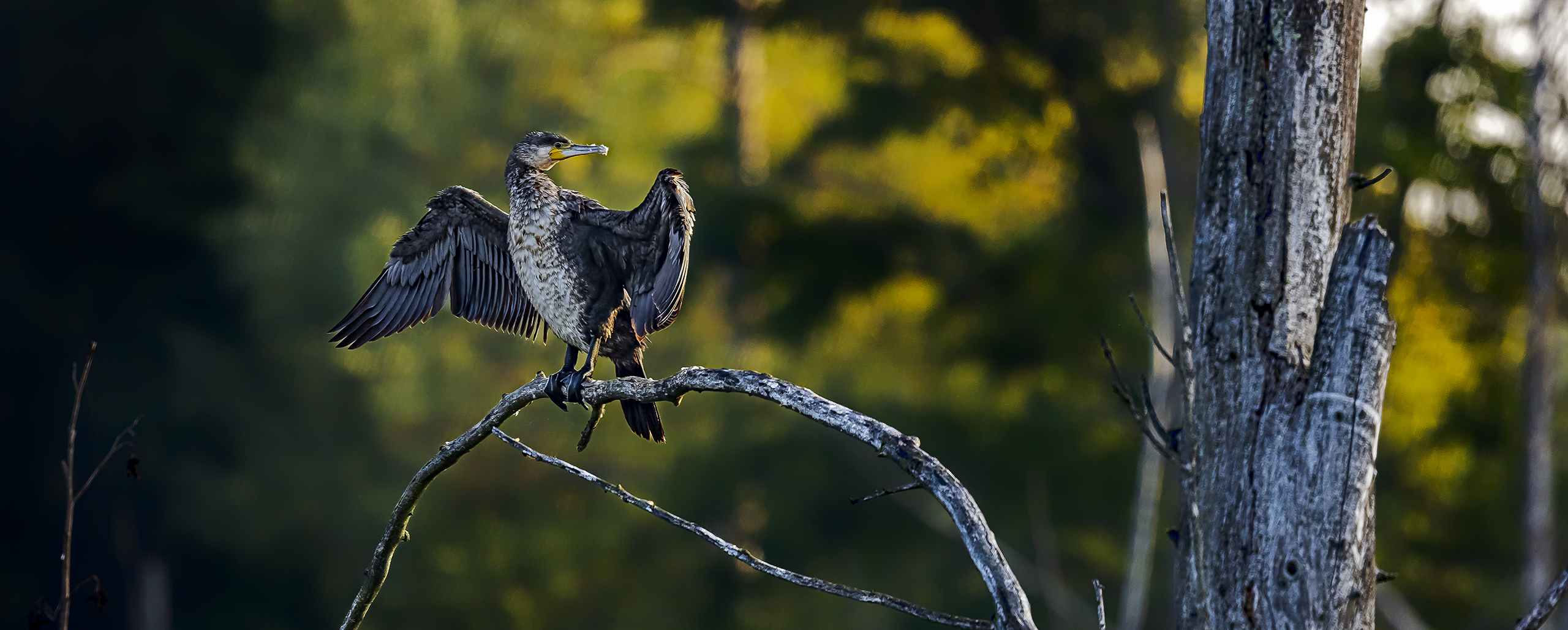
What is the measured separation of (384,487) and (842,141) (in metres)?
5.57

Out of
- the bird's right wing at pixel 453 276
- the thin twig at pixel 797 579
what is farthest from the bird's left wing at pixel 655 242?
the thin twig at pixel 797 579

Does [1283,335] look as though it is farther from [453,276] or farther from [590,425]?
[453,276]

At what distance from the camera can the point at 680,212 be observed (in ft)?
8.59

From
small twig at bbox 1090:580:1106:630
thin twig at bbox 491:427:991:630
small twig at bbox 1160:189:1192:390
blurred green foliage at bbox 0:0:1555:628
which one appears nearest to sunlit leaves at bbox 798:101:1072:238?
blurred green foliage at bbox 0:0:1555:628

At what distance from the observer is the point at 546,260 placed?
2924 mm

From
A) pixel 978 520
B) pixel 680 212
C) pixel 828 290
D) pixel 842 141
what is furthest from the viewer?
pixel 842 141

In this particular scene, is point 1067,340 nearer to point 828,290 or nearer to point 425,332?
point 828,290

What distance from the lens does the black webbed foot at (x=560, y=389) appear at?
2.60 metres

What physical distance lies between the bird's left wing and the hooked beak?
0.10 m

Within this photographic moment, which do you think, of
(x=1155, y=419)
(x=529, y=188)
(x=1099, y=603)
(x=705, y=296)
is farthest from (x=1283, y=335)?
(x=705, y=296)

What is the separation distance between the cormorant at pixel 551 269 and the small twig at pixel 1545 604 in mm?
1660

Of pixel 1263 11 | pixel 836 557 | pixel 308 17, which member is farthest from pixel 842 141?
pixel 1263 11

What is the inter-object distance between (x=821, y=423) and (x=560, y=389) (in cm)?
133

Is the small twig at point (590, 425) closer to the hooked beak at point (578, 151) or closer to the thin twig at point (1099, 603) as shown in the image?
the hooked beak at point (578, 151)
